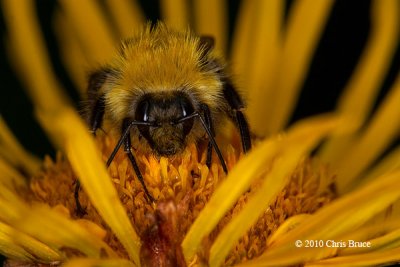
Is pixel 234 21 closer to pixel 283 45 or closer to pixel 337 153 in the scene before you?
pixel 283 45

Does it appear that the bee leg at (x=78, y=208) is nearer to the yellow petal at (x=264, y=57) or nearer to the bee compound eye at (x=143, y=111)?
the bee compound eye at (x=143, y=111)

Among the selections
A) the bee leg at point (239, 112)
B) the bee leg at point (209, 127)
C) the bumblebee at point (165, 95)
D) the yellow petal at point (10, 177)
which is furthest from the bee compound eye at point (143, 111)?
the yellow petal at point (10, 177)

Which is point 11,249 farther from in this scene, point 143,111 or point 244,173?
point 244,173

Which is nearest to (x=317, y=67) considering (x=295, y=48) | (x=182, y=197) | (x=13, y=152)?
(x=295, y=48)

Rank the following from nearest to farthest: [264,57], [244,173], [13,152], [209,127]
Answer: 1. [244,173]
2. [209,127]
3. [13,152]
4. [264,57]

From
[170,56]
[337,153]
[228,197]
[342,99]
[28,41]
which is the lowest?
[228,197]

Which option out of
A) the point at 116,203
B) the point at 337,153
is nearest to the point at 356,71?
the point at 337,153

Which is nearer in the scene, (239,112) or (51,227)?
(51,227)
